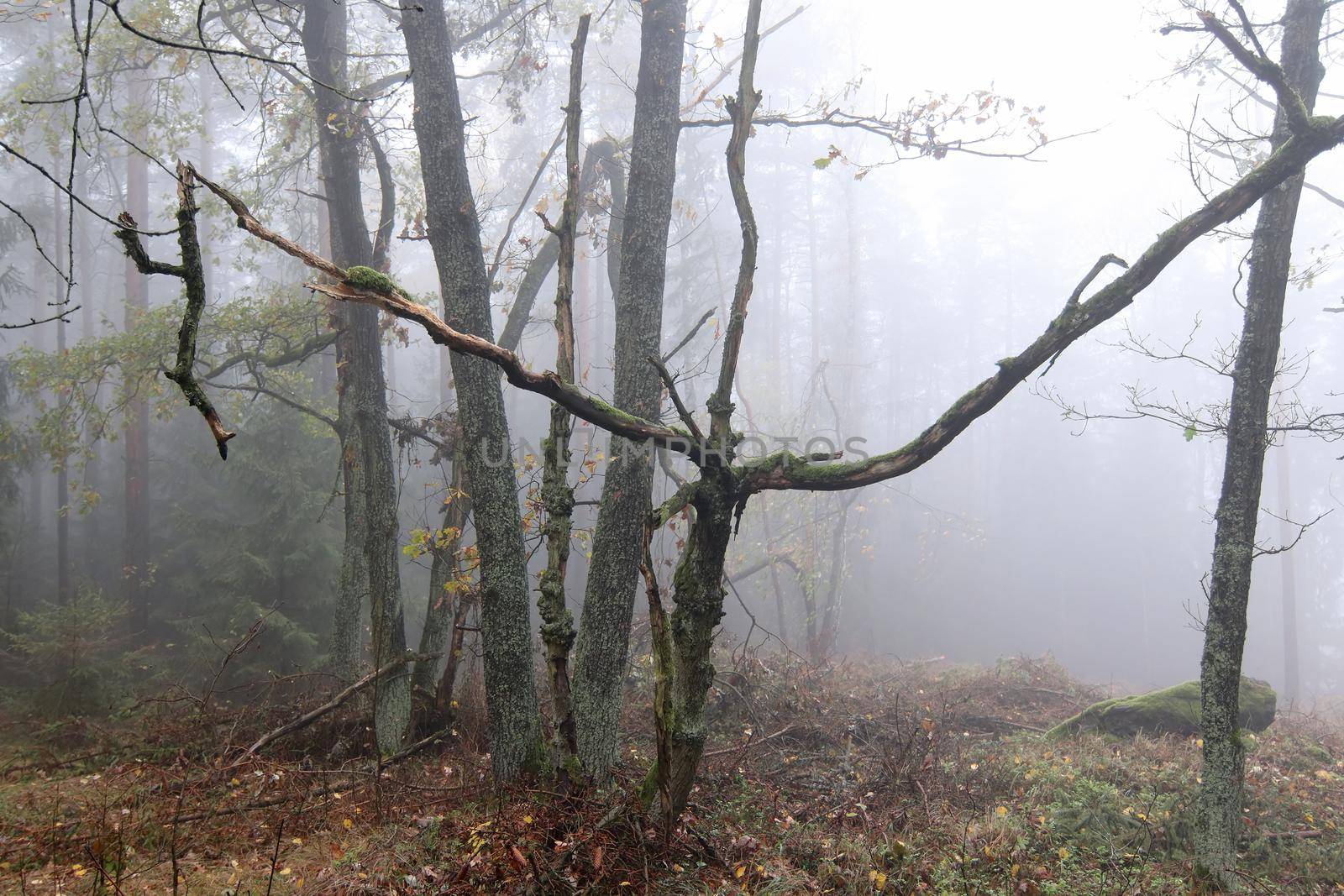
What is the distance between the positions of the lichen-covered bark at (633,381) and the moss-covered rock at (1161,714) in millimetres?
6945

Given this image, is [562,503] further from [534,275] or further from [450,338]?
[534,275]

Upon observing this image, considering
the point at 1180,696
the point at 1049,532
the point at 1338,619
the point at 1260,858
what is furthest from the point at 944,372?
the point at 1260,858

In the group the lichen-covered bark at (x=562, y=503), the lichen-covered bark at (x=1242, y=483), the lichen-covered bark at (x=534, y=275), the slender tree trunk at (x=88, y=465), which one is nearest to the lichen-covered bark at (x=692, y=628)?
the lichen-covered bark at (x=562, y=503)

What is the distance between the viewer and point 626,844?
4094 mm

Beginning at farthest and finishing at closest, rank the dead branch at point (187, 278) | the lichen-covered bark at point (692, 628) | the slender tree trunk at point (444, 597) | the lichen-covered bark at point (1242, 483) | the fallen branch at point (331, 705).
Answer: the slender tree trunk at point (444, 597)
the fallen branch at point (331, 705)
the lichen-covered bark at point (1242, 483)
the lichen-covered bark at point (692, 628)
the dead branch at point (187, 278)

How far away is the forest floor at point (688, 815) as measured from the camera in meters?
4.16

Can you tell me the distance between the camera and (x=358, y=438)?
7.90m

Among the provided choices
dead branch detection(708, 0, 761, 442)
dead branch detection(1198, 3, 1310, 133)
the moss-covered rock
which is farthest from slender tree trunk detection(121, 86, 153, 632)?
dead branch detection(1198, 3, 1310, 133)

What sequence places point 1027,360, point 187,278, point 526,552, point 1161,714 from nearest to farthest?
point 187,278 < point 1027,360 < point 526,552 < point 1161,714

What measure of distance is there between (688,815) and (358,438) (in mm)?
5329

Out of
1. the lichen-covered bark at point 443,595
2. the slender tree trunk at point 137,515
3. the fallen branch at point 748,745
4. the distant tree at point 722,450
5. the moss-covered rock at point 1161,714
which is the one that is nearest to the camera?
the distant tree at point 722,450

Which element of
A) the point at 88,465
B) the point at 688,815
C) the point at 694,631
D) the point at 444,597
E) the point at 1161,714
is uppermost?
the point at 88,465

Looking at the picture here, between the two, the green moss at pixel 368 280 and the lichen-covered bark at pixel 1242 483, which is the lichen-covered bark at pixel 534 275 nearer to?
the green moss at pixel 368 280

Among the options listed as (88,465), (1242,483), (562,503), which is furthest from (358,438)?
(88,465)
